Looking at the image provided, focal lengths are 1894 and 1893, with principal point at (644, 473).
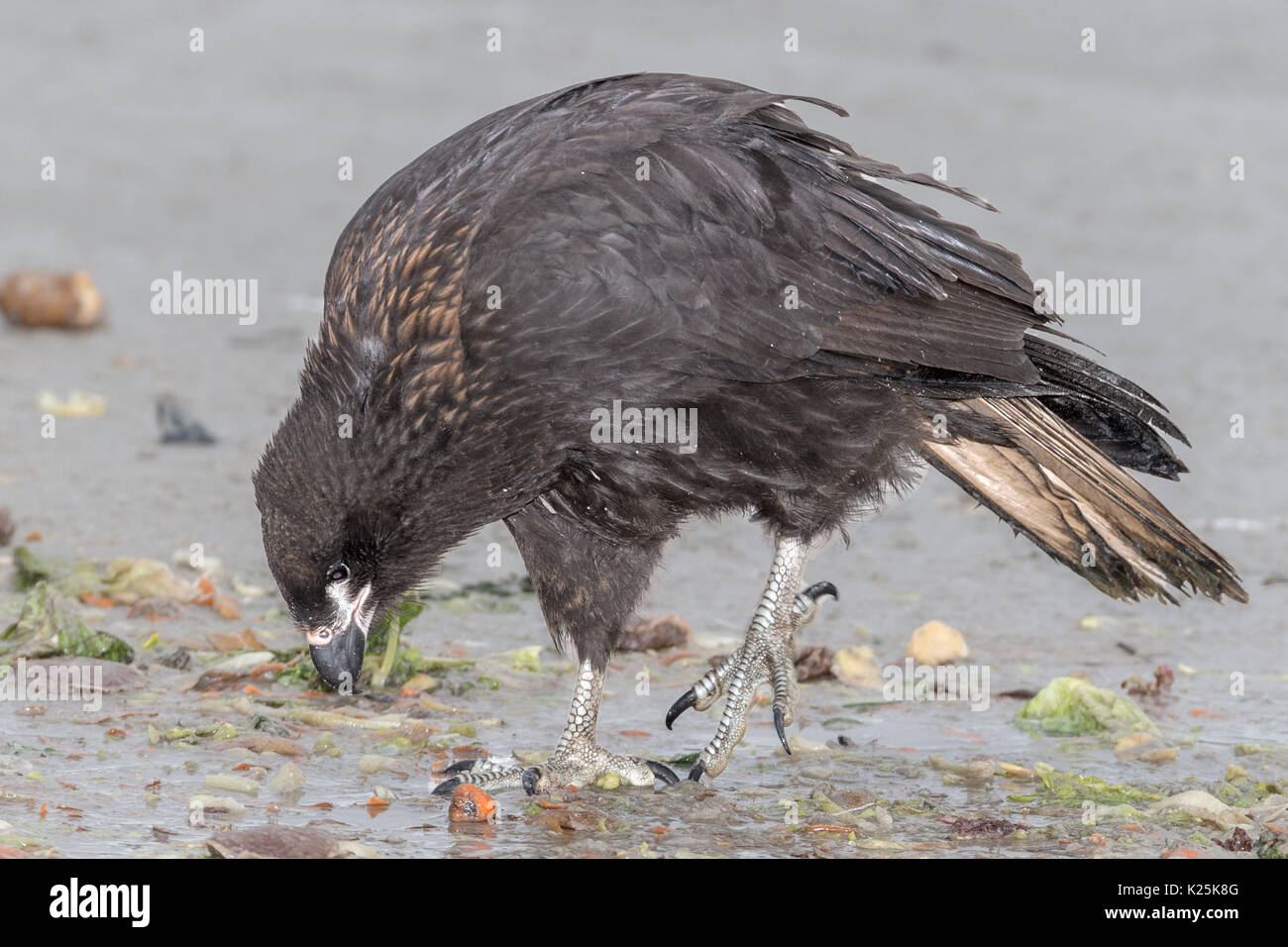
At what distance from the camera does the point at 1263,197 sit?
1300cm

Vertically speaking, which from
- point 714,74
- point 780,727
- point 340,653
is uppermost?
point 714,74

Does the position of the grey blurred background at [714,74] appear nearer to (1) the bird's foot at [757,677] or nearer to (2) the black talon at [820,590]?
(2) the black talon at [820,590]

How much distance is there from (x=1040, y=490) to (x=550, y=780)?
1.84 meters

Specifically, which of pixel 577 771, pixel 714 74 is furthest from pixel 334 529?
pixel 714 74

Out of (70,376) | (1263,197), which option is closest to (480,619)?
(70,376)

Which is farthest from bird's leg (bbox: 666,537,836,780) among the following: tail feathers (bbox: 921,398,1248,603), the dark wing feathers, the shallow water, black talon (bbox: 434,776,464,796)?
black talon (bbox: 434,776,464,796)

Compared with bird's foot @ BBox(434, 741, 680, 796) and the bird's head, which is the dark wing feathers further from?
bird's foot @ BBox(434, 741, 680, 796)

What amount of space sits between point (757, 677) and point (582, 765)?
0.66m

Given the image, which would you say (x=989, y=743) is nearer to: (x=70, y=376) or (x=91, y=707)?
(x=91, y=707)

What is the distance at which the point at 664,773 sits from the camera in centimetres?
549

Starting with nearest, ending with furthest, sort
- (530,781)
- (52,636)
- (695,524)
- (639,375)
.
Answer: (639,375) < (530,781) < (52,636) < (695,524)

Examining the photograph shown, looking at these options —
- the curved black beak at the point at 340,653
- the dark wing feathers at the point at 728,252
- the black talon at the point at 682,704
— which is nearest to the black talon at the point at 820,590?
the black talon at the point at 682,704

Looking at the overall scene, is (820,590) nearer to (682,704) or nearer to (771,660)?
(771,660)

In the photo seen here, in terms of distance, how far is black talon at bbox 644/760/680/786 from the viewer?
17.9 ft
